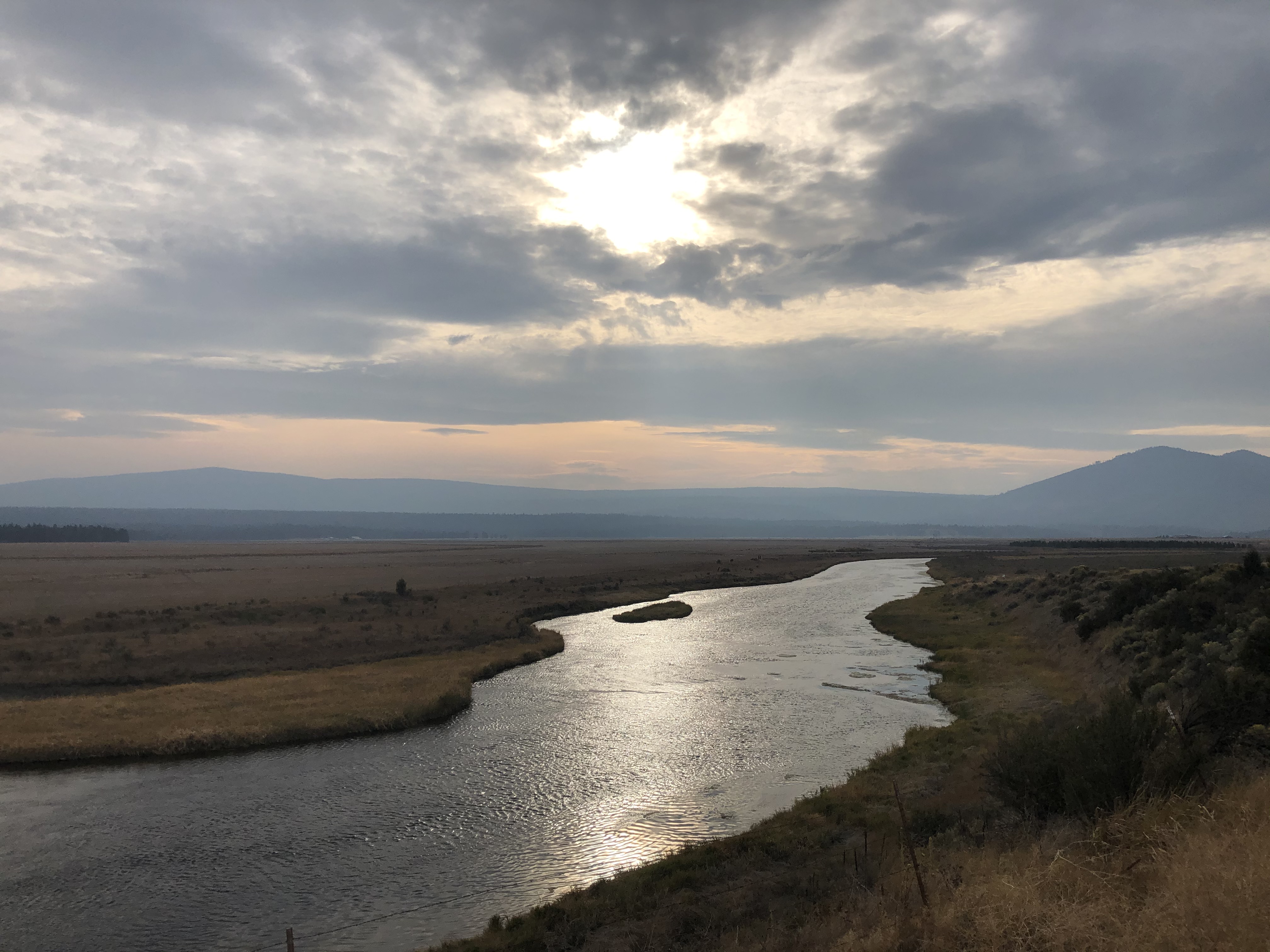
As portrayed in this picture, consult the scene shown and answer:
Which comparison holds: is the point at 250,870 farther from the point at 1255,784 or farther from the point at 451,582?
the point at 451,582

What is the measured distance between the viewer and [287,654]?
4244 centimetres

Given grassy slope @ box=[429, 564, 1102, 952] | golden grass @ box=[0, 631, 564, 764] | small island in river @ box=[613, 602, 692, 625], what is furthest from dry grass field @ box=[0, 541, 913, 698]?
grassy slope @ box=[429, 564, 1102, 952]

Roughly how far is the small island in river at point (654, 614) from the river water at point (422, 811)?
25616 mm

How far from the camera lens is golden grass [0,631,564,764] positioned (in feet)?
86.4

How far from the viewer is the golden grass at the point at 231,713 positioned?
2633 cm

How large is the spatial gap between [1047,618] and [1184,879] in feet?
134

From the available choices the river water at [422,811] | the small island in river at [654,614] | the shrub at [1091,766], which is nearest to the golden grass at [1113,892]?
the shrub at [1091,766]

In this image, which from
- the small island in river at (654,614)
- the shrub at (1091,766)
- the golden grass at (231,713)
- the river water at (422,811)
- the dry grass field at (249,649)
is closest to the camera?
the shrub at (1091,766)

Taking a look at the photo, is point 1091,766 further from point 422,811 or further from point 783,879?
point 422,811

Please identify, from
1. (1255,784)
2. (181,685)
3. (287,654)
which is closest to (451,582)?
(287,654)

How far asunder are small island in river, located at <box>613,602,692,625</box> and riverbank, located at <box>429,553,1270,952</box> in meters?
40.1

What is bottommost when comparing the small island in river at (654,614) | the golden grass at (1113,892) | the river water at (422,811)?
the small island in river at (654,614)

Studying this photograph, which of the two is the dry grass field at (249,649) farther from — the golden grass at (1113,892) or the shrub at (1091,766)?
the golden grass at (1113,892)

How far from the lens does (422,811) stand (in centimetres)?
2073
